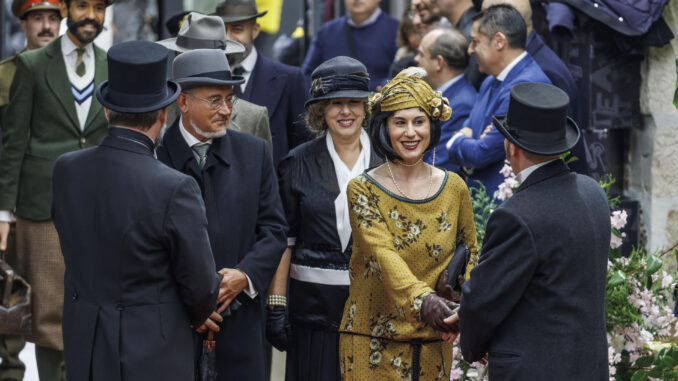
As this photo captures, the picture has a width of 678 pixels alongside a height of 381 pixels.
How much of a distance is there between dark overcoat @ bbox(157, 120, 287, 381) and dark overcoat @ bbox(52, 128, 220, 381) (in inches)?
21.3

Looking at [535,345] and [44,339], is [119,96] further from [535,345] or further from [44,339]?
[44,339]

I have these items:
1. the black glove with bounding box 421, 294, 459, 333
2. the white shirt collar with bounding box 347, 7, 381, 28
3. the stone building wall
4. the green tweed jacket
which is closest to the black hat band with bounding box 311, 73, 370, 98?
the black glove with bounding box 421, 294, 459, 333

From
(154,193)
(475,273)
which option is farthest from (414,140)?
(154,193)

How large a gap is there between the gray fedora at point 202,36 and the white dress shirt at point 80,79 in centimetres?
64

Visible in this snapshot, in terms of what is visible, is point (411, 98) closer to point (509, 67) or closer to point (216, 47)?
point (216, 47)

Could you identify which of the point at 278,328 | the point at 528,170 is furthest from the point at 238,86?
the point at 528,170

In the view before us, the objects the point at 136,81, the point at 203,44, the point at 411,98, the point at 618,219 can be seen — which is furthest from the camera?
the point at 203,44

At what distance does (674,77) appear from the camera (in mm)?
6219

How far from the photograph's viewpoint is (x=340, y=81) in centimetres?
482

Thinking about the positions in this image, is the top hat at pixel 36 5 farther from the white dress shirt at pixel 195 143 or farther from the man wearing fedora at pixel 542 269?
the man wearing fedora at pixel 542 269

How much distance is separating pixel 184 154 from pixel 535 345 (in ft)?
5.65

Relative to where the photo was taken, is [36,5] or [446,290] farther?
[36,5]

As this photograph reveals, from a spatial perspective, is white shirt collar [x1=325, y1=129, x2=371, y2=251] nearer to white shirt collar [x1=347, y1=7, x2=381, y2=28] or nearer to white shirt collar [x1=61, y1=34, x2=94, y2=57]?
white shirt collar [x1=61, y1=34, x2=94, y2=57]

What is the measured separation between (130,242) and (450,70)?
299 cm
